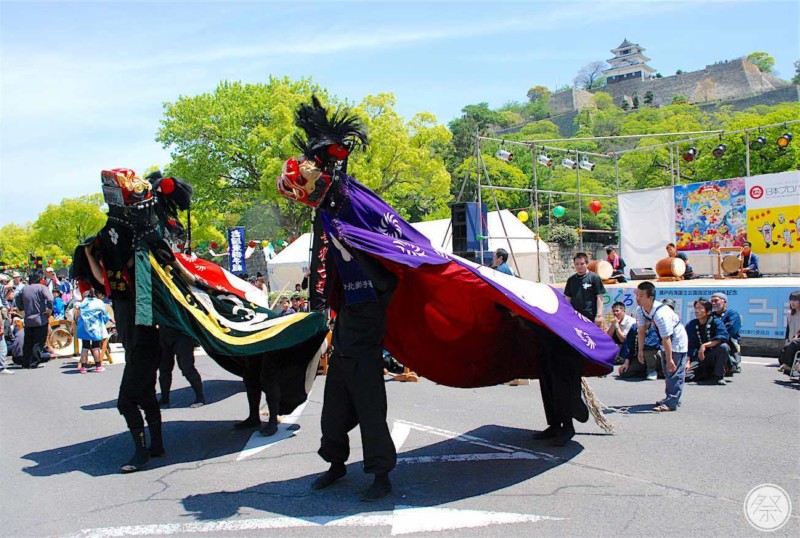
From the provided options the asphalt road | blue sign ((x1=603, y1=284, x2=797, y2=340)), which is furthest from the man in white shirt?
blue sign ((x1=603, y1=284, x2=797, y2=340))

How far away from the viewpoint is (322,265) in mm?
4887

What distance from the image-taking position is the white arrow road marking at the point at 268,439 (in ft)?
19.9

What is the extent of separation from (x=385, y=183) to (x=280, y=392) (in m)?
31.5

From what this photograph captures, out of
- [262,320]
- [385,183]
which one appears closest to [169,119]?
[385,183]

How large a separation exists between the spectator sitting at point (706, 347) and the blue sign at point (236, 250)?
49.6ft

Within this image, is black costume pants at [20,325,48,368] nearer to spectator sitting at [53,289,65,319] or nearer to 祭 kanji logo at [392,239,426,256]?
spectator sitting at [53,289,65,319]

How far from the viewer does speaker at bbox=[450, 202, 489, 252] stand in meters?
18.6

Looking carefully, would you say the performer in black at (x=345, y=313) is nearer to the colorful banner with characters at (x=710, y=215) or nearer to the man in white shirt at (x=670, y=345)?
the man in white shirt at (x=670, y=345)

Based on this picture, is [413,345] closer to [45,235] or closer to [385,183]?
[385,183]

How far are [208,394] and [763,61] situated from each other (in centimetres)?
15032

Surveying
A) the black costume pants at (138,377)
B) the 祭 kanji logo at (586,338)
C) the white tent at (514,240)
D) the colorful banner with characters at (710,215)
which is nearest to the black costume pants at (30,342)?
the black costume pants at (138,377)

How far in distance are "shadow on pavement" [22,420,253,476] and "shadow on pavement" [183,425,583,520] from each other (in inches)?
48.8

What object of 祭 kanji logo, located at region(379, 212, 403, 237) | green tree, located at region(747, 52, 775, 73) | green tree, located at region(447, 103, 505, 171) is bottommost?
祭 kanji logo, located at region(379, 212, 403, 237)

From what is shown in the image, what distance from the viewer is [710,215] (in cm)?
1941
